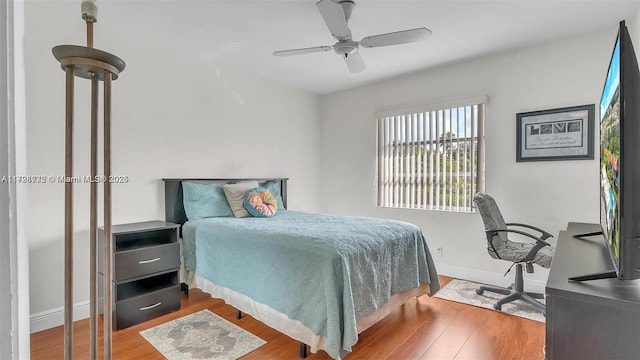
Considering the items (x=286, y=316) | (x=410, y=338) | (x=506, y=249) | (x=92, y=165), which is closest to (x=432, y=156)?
(x=506, y=249)

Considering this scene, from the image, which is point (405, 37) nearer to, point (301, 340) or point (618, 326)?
point (618, 326)

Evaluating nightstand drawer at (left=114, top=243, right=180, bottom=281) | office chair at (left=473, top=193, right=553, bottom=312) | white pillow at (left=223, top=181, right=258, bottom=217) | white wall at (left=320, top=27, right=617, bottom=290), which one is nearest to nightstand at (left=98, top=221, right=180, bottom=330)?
nightstand drawer at (left=114, top=243, right=180, bottom=281)

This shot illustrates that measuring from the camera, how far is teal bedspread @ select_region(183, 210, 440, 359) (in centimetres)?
189

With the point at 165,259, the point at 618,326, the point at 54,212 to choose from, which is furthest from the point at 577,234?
the point at 54,212

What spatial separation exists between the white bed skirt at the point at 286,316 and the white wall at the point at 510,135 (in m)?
1.03

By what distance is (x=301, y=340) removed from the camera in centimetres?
200

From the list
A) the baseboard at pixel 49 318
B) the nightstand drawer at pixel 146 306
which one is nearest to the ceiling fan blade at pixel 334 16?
the nightstand drawer at pixel 146 306

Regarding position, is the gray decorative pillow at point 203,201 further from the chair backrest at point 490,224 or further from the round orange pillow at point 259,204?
the chair backrest at point 490,224

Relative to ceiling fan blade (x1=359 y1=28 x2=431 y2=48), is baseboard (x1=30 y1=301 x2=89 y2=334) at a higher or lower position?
lower

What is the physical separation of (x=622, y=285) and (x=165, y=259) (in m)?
2.82

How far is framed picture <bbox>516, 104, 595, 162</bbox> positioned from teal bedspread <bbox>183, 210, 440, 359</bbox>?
1.49 meters

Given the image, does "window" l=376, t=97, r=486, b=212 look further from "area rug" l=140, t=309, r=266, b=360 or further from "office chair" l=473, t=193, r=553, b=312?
"area rug" l=140, t=309, r=266, b=360

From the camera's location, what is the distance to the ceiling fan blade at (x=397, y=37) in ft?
7.01

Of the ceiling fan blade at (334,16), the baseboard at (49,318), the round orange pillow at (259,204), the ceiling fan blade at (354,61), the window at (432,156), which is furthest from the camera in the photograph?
the window at (432,156)
